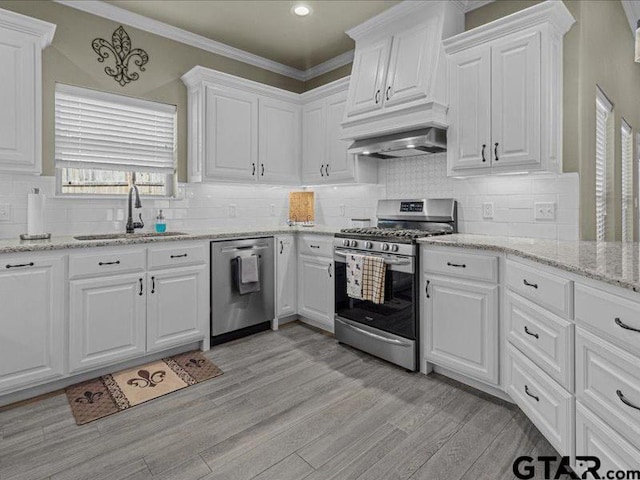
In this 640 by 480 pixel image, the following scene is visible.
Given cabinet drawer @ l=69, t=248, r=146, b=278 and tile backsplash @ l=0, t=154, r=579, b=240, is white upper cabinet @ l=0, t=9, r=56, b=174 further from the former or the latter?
cabinet drawer @ l=69, t=248, r=146, b=278

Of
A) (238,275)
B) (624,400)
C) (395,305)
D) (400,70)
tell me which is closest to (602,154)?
(400,70)

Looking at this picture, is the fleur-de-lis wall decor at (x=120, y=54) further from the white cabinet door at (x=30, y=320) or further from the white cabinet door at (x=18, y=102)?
the white cabinet door at (x=30, y=320)

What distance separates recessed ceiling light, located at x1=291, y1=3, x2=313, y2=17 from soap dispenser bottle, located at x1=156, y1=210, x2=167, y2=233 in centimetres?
208

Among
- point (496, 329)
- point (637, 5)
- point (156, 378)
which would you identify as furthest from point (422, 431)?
point (637, 5)

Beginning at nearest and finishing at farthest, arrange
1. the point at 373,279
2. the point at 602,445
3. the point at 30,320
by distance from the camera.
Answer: the point at 602,445, the point at 30,320, the point at 373,279

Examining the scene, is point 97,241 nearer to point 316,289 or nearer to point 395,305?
point 316,289

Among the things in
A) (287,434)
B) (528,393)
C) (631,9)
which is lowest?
(287,434)

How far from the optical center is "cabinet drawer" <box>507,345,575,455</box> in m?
1.58

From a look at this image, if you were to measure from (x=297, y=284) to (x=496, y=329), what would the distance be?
194 cm

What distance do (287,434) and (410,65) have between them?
107 inches

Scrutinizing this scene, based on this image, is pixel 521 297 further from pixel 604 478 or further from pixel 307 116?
pixel 307 116

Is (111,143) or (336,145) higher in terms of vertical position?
(336,145)

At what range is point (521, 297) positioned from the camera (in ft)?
6.56

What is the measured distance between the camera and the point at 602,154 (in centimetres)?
312
